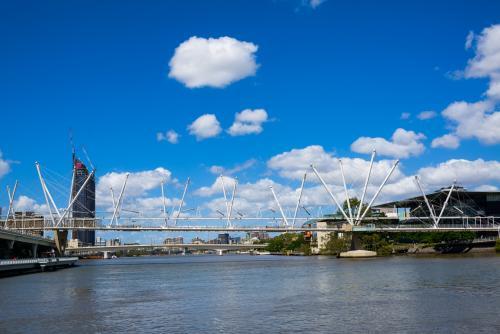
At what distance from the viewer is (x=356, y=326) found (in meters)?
32.7

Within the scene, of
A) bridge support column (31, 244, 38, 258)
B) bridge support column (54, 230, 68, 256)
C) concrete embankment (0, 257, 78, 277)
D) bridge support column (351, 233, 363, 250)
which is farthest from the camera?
bridge support column (54, 230, 68, 256)

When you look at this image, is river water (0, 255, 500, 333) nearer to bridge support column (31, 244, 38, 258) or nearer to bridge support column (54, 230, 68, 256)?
bridge support column (31, 244, 38, 258)

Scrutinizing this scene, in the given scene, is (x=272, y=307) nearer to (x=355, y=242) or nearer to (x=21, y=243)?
(x=21, y=243)

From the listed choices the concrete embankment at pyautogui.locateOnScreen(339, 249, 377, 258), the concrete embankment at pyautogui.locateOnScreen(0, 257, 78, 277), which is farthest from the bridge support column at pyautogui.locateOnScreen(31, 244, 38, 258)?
the concrete embankment at pyautogui.locateOnScreen(339, 249, 377, 258)

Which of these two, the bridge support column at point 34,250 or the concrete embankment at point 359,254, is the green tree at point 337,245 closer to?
the concrete embankment at point 359,254

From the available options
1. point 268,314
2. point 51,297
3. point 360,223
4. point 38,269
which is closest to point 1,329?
point 268,314

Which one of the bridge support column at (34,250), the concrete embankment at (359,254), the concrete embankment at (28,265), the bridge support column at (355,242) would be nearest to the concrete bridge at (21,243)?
the bridge support column at (34,250)

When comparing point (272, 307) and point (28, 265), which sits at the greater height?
point (28, 265)

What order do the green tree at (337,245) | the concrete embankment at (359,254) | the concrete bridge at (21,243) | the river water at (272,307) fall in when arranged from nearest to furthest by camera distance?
the river water at (272,307) → the concrete bridge at (21,243) → the concrete embankment at (359,254) → the green tree at (337,245)

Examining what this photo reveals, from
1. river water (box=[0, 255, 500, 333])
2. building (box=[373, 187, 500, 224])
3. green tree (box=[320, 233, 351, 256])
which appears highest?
building (box=[373, 187, 500, 224])

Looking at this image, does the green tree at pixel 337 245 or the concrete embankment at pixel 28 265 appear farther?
the green tree at pixel 337 245

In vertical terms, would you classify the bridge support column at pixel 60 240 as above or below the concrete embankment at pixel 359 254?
above

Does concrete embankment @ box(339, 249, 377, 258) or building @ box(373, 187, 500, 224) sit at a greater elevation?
building @ box(373, 187, 500, 224)

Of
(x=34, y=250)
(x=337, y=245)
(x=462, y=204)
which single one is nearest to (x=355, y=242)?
(x=337, y=245)
